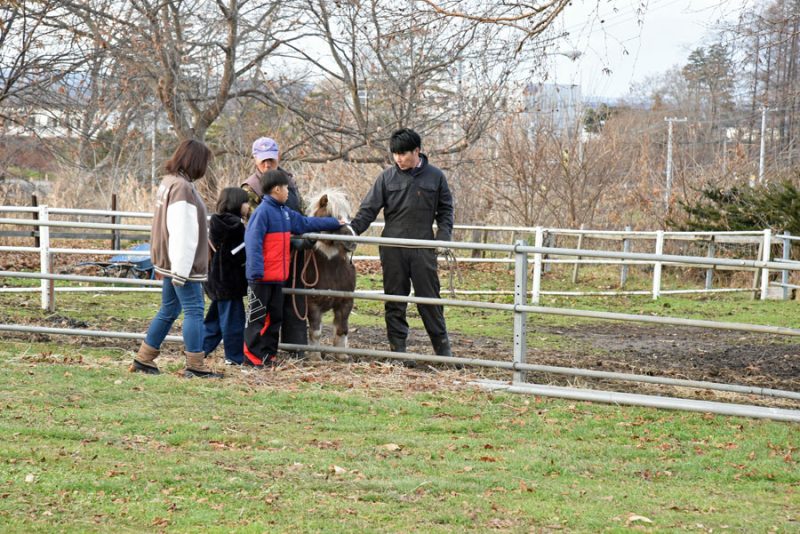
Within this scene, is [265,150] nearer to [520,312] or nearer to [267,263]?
[267,263]

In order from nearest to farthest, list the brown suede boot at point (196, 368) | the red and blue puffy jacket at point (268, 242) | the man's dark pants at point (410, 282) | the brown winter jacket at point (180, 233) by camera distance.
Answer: the brown winter jacket at point (180, 233) → the brown suede boot at point (196, 368) → the red and blue puffy jacket at point (268, 242) → the man's dark pants at point (410, 282)

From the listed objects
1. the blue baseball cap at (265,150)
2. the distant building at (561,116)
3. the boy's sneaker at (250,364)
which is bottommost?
the boy's sneaker at (250,364)

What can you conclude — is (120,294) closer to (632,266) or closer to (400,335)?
(400,335)

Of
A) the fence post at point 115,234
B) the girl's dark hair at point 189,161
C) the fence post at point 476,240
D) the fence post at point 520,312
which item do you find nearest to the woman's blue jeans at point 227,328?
the girl's dark hair at point 189,161

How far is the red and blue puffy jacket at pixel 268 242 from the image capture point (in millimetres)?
7207

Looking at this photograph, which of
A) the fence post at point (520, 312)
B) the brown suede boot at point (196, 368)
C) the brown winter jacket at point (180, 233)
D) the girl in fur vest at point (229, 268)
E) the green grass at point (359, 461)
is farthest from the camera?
the girl in fur vest at point (229, 268)

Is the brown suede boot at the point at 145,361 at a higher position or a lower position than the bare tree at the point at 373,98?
lower

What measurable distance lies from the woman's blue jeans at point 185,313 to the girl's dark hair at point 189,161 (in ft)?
2.52

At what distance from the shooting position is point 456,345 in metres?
9.87

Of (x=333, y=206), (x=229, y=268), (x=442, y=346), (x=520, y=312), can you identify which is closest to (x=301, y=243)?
(x=333, y=206)

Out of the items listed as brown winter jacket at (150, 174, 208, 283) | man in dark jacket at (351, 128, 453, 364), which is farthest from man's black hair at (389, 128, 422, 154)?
brown winter jacket at (150, 174, 208, 283)

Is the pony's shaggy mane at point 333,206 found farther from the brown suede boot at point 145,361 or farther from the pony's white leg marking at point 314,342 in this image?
the brown suede boot at point 145,361

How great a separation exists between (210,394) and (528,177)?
57.5ft

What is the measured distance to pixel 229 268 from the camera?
7.49 meters
